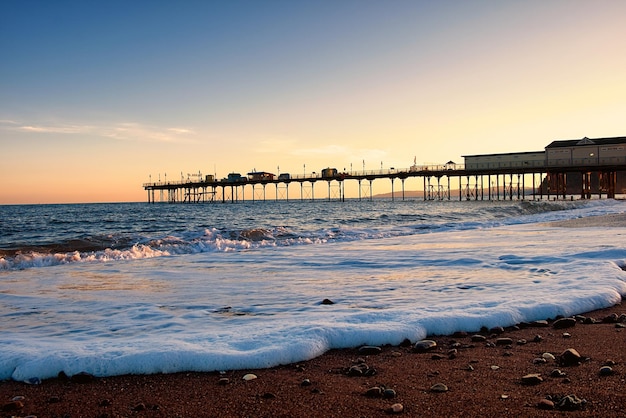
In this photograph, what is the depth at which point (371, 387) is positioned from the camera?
3146mm

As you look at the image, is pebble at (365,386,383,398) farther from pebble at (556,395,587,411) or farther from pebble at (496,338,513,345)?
pebble at (496,338,513,345)

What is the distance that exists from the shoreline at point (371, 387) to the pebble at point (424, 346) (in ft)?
0.18

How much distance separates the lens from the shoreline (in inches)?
110

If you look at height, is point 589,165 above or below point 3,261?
above

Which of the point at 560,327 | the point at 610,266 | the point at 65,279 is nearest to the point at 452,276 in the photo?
the point at 610,266

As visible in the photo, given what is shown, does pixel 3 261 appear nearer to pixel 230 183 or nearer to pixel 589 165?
pixel 589 165

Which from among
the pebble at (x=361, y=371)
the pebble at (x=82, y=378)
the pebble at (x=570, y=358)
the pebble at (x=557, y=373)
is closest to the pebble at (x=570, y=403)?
the pebble at (x=557, y=373)

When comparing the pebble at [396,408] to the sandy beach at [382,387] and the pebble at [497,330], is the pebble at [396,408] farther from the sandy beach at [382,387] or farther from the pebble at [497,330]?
the pebble at [497,330]

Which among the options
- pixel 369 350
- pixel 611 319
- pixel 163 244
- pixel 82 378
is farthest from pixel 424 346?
pixel 163 244

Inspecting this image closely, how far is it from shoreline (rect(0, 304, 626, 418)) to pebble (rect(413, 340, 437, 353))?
55 mm

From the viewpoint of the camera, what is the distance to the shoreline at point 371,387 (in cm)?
279

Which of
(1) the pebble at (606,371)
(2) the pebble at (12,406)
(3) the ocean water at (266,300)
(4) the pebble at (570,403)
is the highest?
(4) the pebble at (570,403)

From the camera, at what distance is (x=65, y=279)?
28.8 ft

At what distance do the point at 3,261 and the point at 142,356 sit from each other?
948cm
